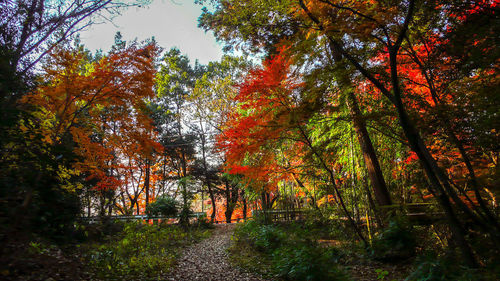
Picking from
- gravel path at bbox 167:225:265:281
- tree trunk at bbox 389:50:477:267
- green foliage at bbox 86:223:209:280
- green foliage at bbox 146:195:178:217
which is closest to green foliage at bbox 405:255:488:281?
tree trunk at bbox 389:50:477:267

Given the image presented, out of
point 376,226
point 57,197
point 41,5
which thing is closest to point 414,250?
point 376,226

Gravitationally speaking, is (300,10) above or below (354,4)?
above

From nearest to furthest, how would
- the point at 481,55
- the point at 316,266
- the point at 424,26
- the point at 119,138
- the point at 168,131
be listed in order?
the point at 481,55 < the point at 316,266 < the point at 424,26 < the point at 119,138 < the point at 168,131

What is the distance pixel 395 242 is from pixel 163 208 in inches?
385

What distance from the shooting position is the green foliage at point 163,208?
36.0 feet

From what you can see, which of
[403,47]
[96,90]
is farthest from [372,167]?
[96,90]

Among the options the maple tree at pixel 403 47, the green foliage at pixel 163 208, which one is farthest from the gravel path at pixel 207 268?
the green foliage at pixel 163 208

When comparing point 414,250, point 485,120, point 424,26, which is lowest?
point 414,250

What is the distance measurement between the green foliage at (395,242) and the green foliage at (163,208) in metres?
9.04

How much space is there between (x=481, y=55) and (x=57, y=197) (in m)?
5.37

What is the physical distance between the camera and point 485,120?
2.83 m

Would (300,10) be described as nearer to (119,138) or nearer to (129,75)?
(129,75)

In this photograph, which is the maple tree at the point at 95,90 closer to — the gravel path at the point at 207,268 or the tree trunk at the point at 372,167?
the gravel path at the point at 207,268

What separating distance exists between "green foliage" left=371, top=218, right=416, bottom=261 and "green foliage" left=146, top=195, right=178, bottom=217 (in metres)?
9.04
